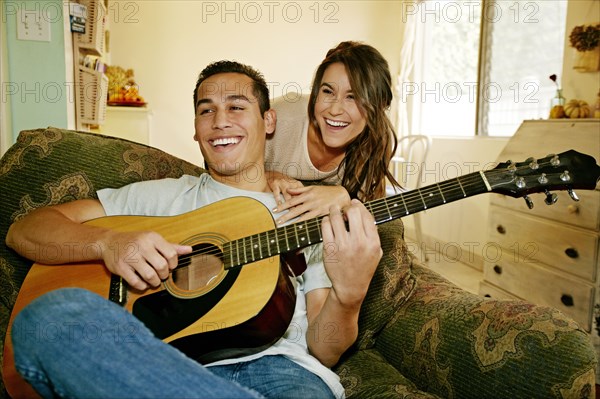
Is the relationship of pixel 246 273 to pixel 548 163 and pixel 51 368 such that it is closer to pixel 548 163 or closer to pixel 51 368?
pixel 51 368

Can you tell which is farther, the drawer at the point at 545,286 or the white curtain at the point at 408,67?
the white curtain at the point at 408,67

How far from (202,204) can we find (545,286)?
1.86 meters

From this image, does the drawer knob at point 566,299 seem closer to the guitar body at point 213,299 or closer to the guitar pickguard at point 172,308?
the guitar body at point 213,299

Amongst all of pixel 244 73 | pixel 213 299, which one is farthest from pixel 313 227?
pixel 244 73

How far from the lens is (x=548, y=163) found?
3.39 ft

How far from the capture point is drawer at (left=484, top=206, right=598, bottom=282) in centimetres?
215

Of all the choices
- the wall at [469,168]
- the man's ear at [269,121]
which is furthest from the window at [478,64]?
the man's ear at [269,121]

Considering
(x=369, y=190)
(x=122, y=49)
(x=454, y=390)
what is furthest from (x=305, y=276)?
(x=122, y=49)

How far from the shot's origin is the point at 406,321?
1.31 m

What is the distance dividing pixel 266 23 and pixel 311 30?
0.53 metres

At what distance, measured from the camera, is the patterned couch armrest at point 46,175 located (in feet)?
3.99

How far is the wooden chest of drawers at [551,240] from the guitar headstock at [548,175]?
4.18 feet

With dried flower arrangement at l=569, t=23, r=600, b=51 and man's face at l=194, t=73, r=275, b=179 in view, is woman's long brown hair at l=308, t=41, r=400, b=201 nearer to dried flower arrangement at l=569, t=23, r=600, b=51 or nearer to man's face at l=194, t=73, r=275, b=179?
man's face at l=194, t=73, r=275, b=179

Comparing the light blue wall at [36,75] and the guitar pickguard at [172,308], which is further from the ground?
the light blue wall at [36,75]
